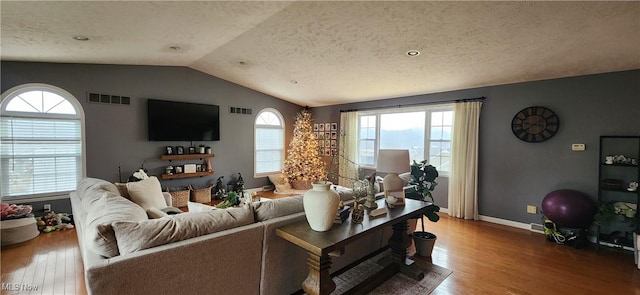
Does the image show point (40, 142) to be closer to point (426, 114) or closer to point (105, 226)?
point (105, 226)

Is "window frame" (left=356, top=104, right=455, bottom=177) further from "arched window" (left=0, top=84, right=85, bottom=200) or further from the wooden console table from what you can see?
"arched window" (left=0, top=84, right=85, bottom=200)

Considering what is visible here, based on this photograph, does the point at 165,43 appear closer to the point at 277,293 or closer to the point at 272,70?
the point at 272,70

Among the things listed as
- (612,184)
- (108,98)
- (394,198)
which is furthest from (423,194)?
(108,98)

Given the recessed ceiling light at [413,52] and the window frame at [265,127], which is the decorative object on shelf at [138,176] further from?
the recessed ceiling light at [413,52]

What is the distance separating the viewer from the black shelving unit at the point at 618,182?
3.29m

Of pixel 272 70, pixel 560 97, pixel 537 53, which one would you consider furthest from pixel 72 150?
pixel 560 97

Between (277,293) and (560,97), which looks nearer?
(277,293)

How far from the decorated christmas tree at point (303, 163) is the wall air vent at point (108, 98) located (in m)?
3.53

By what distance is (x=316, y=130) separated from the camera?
7.39 m

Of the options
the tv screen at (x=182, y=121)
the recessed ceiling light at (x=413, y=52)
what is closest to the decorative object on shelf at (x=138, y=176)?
the tv screen at (x=182, y=121)

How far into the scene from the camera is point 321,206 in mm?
1849

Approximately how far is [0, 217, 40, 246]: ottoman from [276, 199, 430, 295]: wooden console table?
12.3ft

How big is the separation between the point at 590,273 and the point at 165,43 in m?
5.67

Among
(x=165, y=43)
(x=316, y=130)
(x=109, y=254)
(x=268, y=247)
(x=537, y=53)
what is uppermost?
(x=165, y=43)
